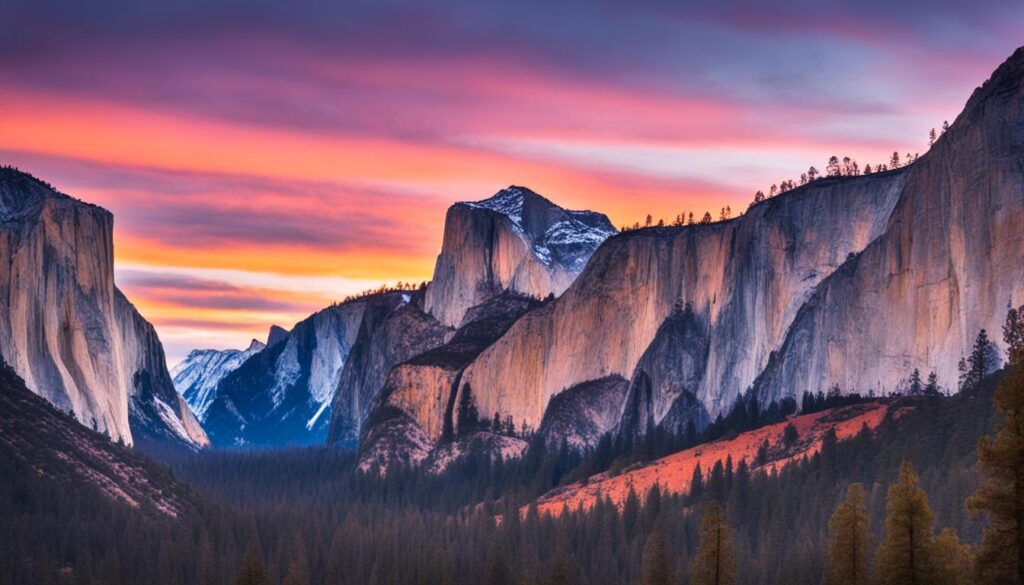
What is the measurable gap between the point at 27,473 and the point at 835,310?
3624 inches

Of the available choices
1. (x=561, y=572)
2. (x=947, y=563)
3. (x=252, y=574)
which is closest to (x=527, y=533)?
(x=561, y=572)

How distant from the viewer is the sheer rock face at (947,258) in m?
164

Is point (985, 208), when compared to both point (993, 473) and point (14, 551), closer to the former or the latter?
point (14, 551)

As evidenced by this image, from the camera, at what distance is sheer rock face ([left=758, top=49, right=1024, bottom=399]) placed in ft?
538

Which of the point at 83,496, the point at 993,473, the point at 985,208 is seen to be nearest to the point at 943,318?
the point at 985,208

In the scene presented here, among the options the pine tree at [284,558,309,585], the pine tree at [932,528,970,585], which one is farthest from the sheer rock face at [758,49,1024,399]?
the pine tree at [932,528,970,585]

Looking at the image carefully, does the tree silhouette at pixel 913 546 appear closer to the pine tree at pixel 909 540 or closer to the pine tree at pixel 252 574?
the pine tree at pixel 909 540

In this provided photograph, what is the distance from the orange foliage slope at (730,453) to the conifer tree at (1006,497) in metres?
109

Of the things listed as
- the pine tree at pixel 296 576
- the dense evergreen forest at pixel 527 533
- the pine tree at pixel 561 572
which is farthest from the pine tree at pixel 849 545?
the pine tree at pixel 296 576

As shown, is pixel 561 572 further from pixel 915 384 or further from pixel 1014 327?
pixel 915 384

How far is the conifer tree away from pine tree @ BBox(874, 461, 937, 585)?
8.32 metres

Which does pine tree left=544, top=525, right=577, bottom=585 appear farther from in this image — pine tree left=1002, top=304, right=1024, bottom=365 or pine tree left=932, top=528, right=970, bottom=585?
pine tree left=932, top=528, right=970, bottom=585

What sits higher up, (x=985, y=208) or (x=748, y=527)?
(x=985, y=208)

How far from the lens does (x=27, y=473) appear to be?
18350 cm
